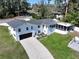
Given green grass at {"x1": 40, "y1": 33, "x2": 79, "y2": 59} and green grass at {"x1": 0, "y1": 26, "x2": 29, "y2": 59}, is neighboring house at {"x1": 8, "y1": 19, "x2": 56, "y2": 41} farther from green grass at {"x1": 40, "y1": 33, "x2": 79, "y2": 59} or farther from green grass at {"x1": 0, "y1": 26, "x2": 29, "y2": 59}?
green grass at {"x1": 40, "y1": 33, "x2": 79, "y2": 59}

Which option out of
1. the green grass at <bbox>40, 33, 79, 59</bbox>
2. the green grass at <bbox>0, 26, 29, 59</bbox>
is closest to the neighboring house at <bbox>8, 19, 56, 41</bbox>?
the green grass at <bbox>0, 26, 29, 59</bbox>

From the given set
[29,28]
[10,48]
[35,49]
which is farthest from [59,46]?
[29,28]

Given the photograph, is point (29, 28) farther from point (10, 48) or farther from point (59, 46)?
point (59, 46)

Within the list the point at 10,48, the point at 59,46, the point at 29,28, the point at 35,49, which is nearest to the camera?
the point at 35,49

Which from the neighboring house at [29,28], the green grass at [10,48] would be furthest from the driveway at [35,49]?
the neighboring house at [29,28]

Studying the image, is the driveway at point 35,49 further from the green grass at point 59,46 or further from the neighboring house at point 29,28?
the neighboring house at point 29,28

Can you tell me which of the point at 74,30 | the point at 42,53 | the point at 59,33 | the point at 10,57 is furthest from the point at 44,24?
the point at 10,57
